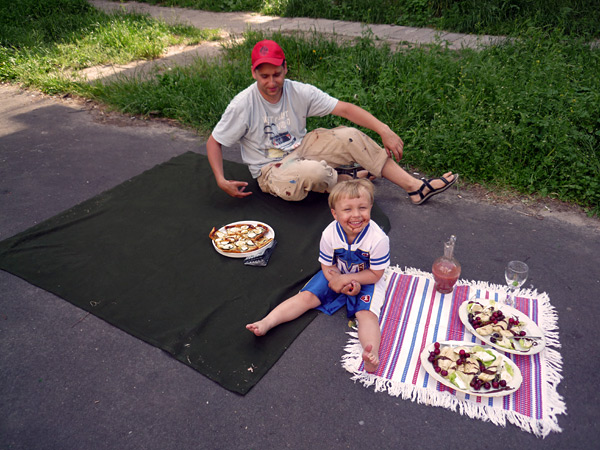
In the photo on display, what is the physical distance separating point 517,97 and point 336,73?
2.09 m

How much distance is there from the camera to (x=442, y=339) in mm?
2475

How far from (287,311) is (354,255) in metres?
0.51

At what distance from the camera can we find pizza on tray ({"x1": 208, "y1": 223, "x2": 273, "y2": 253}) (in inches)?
124

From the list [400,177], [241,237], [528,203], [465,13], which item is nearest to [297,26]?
[465,13]

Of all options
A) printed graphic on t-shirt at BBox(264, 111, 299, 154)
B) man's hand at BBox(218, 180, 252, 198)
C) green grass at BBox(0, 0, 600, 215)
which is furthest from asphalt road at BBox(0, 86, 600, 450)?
man's hand at BBox(218, 180, 252, 198)

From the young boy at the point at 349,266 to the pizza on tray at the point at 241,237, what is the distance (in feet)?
2.07

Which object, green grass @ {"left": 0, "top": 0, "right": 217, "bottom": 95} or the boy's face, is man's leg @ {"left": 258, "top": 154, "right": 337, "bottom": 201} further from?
green grass @ {"left": 0, "top": 0, "right": 217, "bottom": 95}

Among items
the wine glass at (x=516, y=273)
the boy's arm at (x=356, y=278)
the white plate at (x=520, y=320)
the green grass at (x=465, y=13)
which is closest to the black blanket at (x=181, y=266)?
the boy's arm at (x=356, y=278)

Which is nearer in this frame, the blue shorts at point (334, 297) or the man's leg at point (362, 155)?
the blue shorts at point (334, 297)

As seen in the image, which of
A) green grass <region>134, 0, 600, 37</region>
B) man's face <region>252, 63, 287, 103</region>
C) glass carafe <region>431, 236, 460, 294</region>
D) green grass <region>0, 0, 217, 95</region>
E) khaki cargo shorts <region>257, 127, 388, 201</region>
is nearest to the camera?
glass carafe <region>431, 236, 460, 294</region>

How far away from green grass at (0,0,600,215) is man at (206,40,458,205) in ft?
2.10

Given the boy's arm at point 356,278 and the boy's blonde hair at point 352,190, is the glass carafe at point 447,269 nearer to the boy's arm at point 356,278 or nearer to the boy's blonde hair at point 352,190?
the boy's arm at point 356,278

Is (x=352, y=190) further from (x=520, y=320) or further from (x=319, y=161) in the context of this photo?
(x=319, y=161)

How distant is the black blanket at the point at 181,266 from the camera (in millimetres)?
2539
